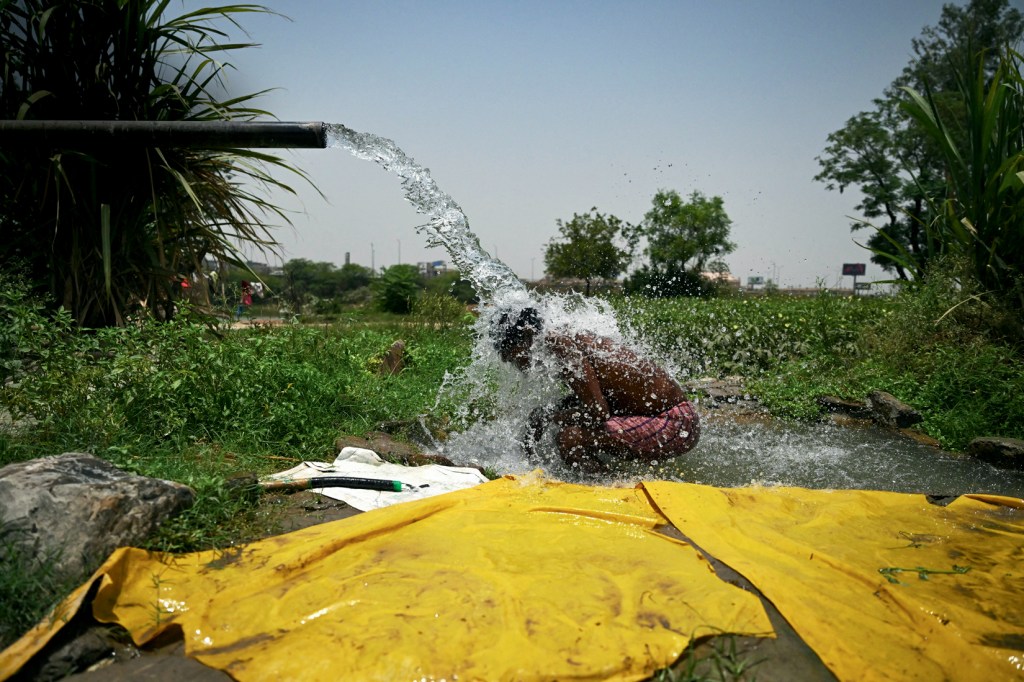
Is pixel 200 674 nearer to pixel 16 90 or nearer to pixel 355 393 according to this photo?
pixel 355 393

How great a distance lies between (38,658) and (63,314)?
2.54m

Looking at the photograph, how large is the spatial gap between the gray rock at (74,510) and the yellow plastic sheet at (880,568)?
226 cm

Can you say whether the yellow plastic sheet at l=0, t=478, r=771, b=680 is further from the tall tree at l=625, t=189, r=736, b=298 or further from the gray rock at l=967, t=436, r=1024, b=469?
the tall tree at l=625, t=189, r=736, b=298

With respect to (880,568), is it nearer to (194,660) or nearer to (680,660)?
(680,660)

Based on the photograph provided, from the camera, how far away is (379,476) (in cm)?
362

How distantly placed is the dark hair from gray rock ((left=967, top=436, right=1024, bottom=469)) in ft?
11.4

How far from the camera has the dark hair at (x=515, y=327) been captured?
13.0 ft

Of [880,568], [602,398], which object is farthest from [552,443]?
[880,568]

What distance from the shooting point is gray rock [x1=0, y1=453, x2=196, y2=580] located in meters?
2.27

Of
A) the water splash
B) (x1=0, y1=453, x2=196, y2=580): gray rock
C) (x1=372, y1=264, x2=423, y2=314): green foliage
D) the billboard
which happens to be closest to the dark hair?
the water splash

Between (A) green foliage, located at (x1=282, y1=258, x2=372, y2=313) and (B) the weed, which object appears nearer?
(B) the weed

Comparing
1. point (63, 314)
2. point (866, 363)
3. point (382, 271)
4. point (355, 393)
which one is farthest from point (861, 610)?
point (382, 271)

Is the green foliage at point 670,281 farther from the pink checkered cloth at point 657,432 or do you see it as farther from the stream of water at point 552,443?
the pink checkered cloth at point 657,432

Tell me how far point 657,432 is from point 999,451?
263 centimetres
